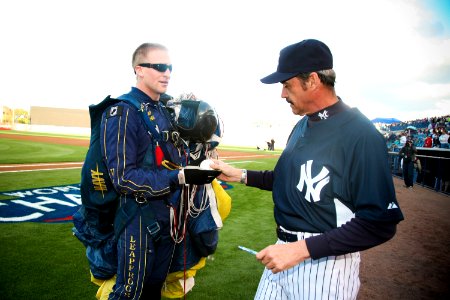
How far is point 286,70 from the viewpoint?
1.85 metres

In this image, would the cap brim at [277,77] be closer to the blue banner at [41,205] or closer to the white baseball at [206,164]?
the white baseball at [206,164]

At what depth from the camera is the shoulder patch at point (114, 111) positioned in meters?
2.00

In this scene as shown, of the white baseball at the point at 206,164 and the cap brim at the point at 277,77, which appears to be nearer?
the cap brim at the point at 277,77

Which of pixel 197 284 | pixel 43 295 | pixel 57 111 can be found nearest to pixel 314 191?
pixel 197 284

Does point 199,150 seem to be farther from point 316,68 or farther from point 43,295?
point 43,295

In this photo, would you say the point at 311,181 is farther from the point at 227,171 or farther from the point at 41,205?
the point at 41,205

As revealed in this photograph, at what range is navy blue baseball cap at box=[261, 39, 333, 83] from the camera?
1781 millimetres

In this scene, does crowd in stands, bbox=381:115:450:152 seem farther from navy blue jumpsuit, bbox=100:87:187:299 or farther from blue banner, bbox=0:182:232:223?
navy blue jumpsuit, bbox=100:87:187:299

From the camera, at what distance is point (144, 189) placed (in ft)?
6.46

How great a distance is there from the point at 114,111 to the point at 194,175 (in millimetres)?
707

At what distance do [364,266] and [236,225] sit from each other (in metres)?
2.53

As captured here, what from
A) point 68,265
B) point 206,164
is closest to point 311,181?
point 206,164

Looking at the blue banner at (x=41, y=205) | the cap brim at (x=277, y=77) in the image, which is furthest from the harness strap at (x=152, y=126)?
the blue banner at (x=41, y=205)

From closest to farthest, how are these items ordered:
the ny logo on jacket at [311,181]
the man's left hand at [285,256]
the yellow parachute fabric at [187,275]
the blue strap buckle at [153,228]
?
the man's left hand at [285,256], the ny logo on jacket at [311,181], the blue strap buckle at [153,228], the yellow parachute fabric at [187,275]
